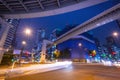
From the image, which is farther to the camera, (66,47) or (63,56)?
(66,47)

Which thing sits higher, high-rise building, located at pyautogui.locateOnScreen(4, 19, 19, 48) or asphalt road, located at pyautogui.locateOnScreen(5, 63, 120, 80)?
high-rise building, located at pyautogui.locateOnScreen(4, 19, 19, 48)

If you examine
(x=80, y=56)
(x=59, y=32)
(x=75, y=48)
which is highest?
(x=59, y=32)

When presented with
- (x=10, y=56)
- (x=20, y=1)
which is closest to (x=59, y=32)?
(x=10, y=56)

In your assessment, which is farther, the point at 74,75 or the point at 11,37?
the point at 11,37

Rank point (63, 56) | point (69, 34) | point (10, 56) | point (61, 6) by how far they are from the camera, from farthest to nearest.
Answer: point (63, 56)
point (69, 34)
point (10, 56)
point (61, 6)

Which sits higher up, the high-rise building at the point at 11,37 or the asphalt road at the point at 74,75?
the high-rise building at the point at 11,37

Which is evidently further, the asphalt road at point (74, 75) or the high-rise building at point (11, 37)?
the high-rise building at point (11, 37)

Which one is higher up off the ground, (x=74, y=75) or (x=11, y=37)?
(x=11, y=37)

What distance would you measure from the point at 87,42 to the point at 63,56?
3109 cm

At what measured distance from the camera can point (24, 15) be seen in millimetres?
21828

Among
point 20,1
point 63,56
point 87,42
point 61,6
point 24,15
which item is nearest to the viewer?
point 20,1

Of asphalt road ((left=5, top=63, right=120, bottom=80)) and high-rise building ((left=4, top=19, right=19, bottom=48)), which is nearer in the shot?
asphalt road ((left=5, top=63, right=120, bottom=80))

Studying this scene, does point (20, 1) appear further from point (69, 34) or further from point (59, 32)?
A: point (59, 32)

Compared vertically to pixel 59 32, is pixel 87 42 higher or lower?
lower
